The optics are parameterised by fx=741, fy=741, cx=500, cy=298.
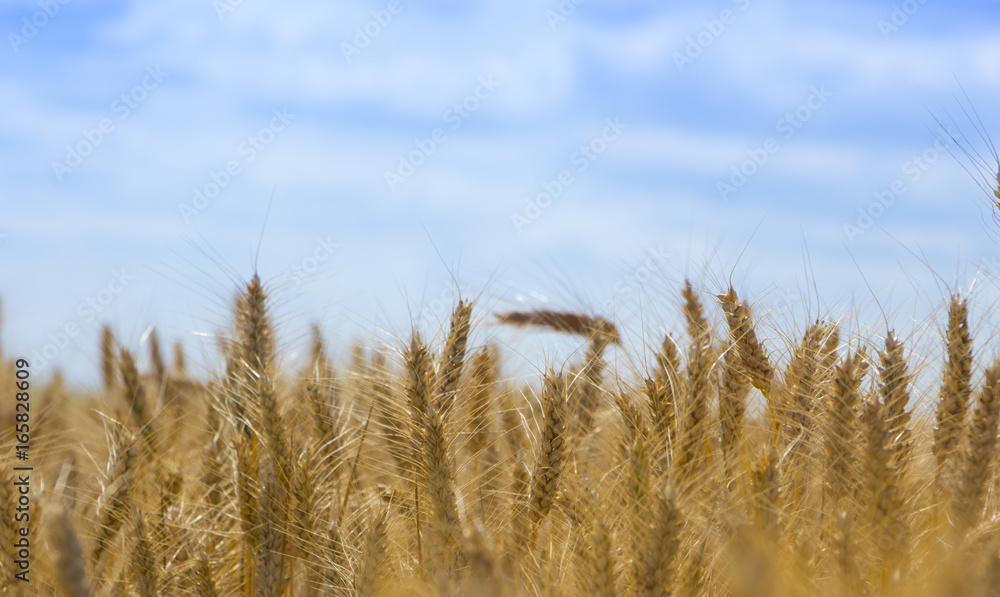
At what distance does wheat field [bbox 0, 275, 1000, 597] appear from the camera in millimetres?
2180

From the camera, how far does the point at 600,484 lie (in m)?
2.59

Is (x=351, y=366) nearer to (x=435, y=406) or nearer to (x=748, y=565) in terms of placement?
(x=435, y=406)

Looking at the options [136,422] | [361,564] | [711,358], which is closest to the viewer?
[361,564]

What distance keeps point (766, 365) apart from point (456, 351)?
1.31 metres

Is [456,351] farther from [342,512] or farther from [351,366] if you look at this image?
[351,366]

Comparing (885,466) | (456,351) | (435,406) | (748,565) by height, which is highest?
(456,351)

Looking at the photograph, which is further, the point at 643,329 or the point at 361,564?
the point at 643,329

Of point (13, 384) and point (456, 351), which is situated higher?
point (13, 384)

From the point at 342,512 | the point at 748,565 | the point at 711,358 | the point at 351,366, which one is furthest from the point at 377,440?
the point at 748,565

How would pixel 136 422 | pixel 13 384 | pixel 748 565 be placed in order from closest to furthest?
pixel 748 565, pixel 136 422, pixel 13 384

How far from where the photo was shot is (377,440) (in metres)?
4.52

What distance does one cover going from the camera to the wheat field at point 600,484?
2.18 m

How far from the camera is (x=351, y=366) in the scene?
15.5 feet

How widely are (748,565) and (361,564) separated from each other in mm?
1432
